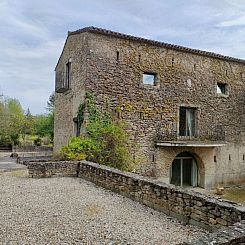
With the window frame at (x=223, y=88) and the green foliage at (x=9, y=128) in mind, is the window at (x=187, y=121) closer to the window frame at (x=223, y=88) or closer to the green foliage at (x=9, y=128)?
the window frame at (x=223, y=88)

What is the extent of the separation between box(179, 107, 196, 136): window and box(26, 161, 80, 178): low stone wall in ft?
25.5

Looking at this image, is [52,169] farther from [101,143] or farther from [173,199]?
[173,199]

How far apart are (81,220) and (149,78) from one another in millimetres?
11609

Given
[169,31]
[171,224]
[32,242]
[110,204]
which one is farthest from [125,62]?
[32,242]

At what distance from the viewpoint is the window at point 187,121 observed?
17625 millimetres

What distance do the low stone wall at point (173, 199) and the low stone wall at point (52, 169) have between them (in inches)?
39.7

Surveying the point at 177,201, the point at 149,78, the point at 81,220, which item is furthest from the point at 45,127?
the point at 177,201

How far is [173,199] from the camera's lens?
6.76m

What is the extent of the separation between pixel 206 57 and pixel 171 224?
1435cm

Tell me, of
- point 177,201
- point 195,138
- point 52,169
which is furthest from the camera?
point 195,138

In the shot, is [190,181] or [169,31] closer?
[169,31]

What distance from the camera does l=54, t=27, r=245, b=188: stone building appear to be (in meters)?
15.2

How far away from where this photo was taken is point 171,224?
6.23 m

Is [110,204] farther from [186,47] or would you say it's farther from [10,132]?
[10,132]
